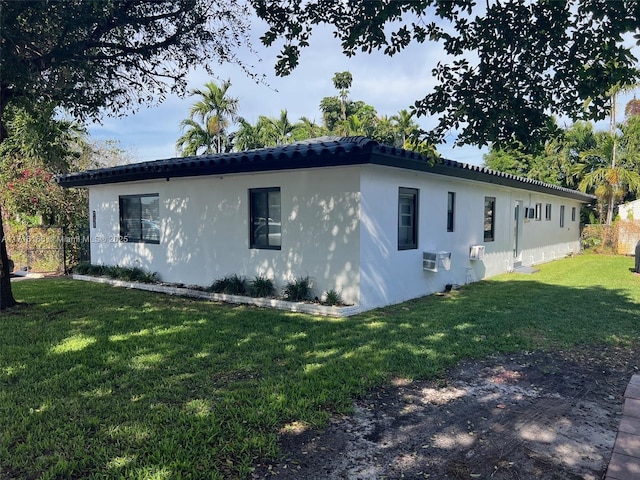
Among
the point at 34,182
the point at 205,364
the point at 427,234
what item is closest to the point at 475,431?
the point at 205,364

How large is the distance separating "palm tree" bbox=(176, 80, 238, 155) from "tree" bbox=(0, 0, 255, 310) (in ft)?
53.1

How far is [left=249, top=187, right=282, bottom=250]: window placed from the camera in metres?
8.24

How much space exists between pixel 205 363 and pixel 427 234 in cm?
568

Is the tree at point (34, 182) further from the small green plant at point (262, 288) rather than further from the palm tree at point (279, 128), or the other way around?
the palm tree at point (279, 128)

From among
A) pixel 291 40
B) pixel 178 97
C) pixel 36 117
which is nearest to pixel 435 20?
pixel 291 40

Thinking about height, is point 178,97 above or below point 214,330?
above

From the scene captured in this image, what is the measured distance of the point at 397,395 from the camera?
12.6ft

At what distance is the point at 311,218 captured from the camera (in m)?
7.71

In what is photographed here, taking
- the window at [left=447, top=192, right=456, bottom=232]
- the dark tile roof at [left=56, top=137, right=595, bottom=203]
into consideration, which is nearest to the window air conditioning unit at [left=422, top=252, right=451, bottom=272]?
the window at [left=447, top=192, right=456, bottom=232]

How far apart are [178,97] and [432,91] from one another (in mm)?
5782

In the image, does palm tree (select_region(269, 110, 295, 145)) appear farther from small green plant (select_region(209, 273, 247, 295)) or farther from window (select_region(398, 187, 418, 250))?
window (select_region(398, 187, 418, 250))

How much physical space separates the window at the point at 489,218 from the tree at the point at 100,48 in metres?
7.69

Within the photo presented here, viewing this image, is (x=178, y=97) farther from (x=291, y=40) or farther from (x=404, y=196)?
(x=404, y=196)

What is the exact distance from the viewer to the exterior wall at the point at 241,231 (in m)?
7.38
